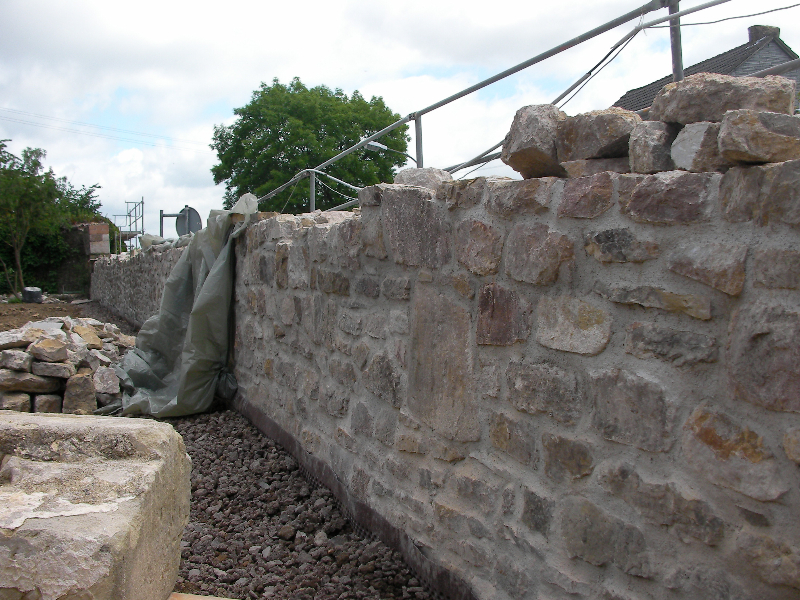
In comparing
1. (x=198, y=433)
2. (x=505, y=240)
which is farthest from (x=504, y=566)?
(x=198, y=433)

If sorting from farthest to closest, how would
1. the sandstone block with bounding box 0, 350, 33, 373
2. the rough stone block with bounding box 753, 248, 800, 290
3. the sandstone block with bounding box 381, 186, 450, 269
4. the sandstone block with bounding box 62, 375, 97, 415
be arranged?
1. the sandstone block with bounding box 62, 375, 97, 415
2. the sandstone block with bounding box 0, 350, 33, 373
3. the sandstone block with bounding box 381, 186, 450, 269
4. the rough stone block with bounding box 753, 248, 800, 290

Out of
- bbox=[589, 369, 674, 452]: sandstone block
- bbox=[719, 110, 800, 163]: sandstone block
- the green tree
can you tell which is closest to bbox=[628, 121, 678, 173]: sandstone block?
bbox=[719, 110, 800, 163]: sandstone block

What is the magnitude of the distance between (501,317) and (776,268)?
880 mm

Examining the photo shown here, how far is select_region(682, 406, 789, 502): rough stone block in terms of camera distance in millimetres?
1377

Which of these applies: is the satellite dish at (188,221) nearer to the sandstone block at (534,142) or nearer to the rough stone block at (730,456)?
the sandstone block at (534,142)

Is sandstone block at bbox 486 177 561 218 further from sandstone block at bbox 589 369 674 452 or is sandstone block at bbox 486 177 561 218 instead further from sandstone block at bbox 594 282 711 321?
sandstone block at bbox 589 369 674 452

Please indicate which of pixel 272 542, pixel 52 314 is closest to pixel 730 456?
pixel 272 542

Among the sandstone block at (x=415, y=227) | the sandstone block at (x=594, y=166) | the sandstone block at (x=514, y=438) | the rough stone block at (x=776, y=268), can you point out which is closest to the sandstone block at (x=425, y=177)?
the sandstone block at (x=415, y=227)

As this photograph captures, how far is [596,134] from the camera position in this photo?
189 centimetres

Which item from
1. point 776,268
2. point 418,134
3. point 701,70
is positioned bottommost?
point 776,268

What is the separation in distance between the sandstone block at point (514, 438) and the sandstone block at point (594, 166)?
804 millimetres

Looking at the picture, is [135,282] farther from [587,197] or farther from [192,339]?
[587,197]

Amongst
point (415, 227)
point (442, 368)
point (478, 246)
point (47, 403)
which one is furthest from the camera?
point (47, 403)

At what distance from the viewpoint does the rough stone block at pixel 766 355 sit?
134 centimetres
